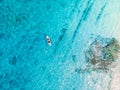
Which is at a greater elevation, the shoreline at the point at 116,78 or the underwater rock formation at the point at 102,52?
the underwater rock formation at the point at 102,52

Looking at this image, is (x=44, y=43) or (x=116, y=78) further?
(x=116, y=78)

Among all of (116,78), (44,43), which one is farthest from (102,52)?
(44,43)

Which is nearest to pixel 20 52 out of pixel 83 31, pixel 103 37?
pixel 83 31

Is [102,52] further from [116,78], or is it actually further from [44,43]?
[44,43]

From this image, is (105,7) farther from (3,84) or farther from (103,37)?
(3,84)

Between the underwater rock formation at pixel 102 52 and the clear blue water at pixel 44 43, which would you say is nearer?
the clear blue water at pixel 44 43
